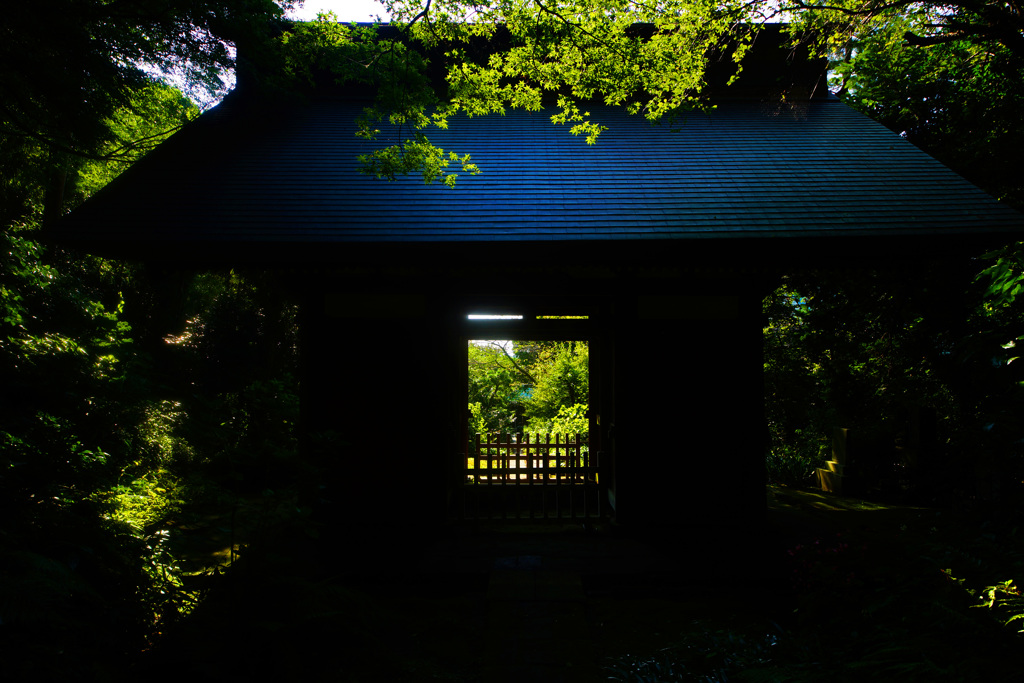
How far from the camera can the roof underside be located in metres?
5.37

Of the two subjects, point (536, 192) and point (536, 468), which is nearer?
point (536, 192)

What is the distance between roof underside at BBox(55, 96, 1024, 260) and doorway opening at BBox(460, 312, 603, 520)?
1.59 metres

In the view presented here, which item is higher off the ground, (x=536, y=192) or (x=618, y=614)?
(x=536, y=192)

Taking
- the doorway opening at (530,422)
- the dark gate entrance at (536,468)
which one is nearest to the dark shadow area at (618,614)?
the dark gate entrance at (536,468)

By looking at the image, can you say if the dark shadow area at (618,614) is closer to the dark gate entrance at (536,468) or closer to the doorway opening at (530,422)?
the dark gate entrance at (536,468)

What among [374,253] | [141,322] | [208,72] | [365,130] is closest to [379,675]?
[374,253]

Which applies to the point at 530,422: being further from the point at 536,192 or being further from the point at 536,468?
the point at 536,192

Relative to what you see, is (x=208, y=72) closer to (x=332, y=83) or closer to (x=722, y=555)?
(x=332, y=83)

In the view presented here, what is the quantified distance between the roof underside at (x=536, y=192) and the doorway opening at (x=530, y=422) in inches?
62.4

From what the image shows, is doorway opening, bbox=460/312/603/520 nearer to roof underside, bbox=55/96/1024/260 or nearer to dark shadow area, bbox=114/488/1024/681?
dark shadow area, bbox=114/488/1024/681

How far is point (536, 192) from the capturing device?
6.17 m

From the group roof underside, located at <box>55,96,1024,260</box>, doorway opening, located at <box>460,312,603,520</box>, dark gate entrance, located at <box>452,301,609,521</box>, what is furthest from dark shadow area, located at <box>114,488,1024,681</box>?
roof underside, located at <box>55,96,1024,260</box>

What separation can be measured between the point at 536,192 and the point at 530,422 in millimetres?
7858

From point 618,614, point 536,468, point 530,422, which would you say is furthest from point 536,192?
point 530,422
